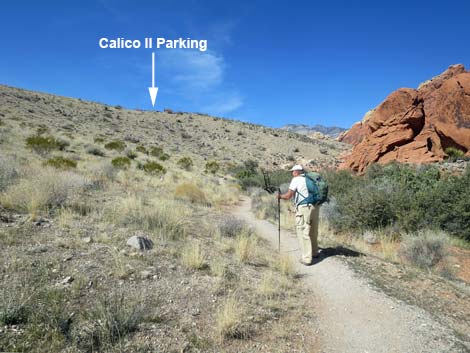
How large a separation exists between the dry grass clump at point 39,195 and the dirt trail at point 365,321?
18.1 ft

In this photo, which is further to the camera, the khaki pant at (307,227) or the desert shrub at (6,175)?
the desert shrub at (6,175)

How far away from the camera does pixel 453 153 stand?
17.4 metres

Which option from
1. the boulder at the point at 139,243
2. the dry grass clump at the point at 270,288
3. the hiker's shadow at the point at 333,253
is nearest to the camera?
the dry grass clump at the point at 270,288

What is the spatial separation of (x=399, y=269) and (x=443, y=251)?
Answer: 2248mm

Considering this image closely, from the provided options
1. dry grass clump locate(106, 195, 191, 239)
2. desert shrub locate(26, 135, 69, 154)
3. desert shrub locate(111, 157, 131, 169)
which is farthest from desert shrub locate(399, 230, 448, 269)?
desert shrub locate(26, 135, 69, 154)

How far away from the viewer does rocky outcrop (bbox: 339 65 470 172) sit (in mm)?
17688

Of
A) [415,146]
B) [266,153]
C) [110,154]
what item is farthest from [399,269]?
[266,153]

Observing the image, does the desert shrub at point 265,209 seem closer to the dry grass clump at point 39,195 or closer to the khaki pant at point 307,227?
the khaki pant at point 307,227

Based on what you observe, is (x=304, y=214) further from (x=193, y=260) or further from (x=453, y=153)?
(x=453, y=153)

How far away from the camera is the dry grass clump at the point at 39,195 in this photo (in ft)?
21.1

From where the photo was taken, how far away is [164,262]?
5414mm

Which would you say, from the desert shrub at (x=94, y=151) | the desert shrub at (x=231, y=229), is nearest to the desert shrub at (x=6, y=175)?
the desert shrub at (x=231, y=229)

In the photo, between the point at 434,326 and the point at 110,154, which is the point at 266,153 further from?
the point at 434,326

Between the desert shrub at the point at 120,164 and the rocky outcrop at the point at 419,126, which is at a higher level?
the rocky outcrop at the point at 419,126
